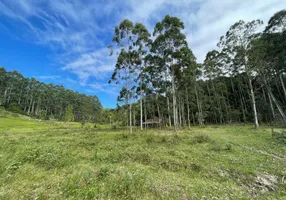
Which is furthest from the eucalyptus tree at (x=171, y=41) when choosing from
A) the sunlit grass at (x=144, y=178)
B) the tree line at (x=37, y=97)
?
the tree line at (x=37, y=97)

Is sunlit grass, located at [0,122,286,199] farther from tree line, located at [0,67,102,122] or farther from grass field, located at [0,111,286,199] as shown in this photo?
tree line, located at [0,67,102,122]

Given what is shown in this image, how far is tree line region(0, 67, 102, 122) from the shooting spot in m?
54.5

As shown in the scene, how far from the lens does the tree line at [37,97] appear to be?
54.5 m

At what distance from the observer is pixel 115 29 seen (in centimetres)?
1833

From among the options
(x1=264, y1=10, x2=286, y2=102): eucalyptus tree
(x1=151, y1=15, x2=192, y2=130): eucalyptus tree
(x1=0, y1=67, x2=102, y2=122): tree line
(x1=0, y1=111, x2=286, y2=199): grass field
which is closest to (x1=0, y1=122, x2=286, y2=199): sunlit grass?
(x1=0, y1=111, x2=286, y2=199): grass field

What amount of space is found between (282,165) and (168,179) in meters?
4.57

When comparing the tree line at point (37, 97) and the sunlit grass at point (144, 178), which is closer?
the sunlit grass at point (144, 178)

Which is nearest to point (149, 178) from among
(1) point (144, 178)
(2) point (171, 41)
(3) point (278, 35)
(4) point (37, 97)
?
(1) point (144, 178)

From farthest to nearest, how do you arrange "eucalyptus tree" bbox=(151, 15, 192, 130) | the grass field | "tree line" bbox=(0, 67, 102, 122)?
"tree line" bbox=(0, 67, 102, 122)
"eucalyptus tree" bbox=(151, 15, 192, 130)
the grass field

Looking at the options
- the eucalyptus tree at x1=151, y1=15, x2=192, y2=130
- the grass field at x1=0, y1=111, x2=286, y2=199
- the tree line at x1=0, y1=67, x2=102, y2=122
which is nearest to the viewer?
the grass field at x1=0, y1=111, x2=286, y2=199

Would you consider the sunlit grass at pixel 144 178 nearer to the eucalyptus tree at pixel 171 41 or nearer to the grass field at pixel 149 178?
the grass field at pixel 149 178

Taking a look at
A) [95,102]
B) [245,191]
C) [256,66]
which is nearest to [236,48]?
[256,66]

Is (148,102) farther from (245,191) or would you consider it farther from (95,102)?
(95,102)

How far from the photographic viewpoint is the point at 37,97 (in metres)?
58.8
